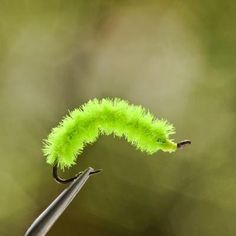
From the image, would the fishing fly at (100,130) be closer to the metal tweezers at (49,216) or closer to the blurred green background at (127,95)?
the metal tweezers at (49,216)

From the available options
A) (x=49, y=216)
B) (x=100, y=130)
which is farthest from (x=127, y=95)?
(x=49, y=216)

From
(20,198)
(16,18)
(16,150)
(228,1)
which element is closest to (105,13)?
(16,18)

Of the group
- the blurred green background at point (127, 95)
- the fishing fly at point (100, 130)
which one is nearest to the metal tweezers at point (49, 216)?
the fishing fly at point (100, 130)

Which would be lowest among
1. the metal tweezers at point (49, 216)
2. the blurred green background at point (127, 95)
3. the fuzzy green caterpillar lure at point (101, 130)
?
the metal tweezers at point (49, 216)

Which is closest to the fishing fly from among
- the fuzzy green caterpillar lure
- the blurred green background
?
the fuzzy green caterpillar lure

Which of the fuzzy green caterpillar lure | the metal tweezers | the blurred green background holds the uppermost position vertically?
the blurred green background

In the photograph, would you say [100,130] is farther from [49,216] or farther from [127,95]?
[127,95]

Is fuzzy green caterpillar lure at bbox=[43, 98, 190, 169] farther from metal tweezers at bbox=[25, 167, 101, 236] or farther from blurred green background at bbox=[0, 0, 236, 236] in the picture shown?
blurred green background at bbox=[0, 0, 236, 236]
